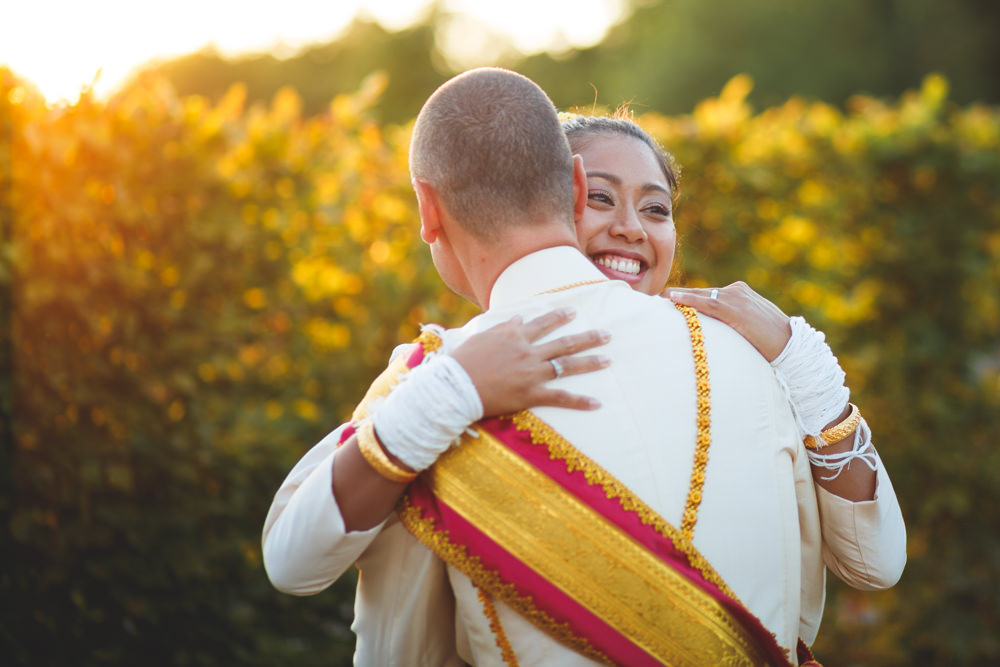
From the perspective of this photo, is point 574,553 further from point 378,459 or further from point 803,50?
point 803,50

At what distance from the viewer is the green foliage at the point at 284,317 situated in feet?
11.7

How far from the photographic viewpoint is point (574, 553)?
165 centimetres

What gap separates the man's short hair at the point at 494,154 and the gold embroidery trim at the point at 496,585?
628mm

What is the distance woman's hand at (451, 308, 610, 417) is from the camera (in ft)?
5.36

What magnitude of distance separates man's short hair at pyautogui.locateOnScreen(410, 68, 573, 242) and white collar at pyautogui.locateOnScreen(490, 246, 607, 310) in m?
0.08

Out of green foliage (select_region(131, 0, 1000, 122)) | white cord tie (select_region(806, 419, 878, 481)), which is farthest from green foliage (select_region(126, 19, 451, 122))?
white cord tie (select_region(806, 419, 878, 481))

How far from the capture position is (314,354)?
4715 millimetres

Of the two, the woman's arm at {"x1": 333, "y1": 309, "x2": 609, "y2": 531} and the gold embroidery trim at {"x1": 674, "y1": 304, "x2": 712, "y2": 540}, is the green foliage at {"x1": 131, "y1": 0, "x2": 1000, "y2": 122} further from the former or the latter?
the woman's arm at {"x1": 333, "y1": 309, "x2": 609, "y2": 531}

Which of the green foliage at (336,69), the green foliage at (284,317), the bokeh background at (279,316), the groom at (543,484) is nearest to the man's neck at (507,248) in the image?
the groom at (543,484)

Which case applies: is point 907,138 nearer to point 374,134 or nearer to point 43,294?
point 374,134

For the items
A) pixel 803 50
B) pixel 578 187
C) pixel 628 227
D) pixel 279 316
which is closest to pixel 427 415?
pixel 578 187

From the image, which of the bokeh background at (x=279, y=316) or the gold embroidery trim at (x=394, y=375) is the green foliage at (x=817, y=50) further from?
the gold embroidery trim at (x=394, y=375)

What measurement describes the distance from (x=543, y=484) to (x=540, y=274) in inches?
17.2

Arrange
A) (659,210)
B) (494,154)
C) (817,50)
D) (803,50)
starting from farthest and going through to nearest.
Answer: (803,50) < (817,50) < (659,210) < (494,154)
